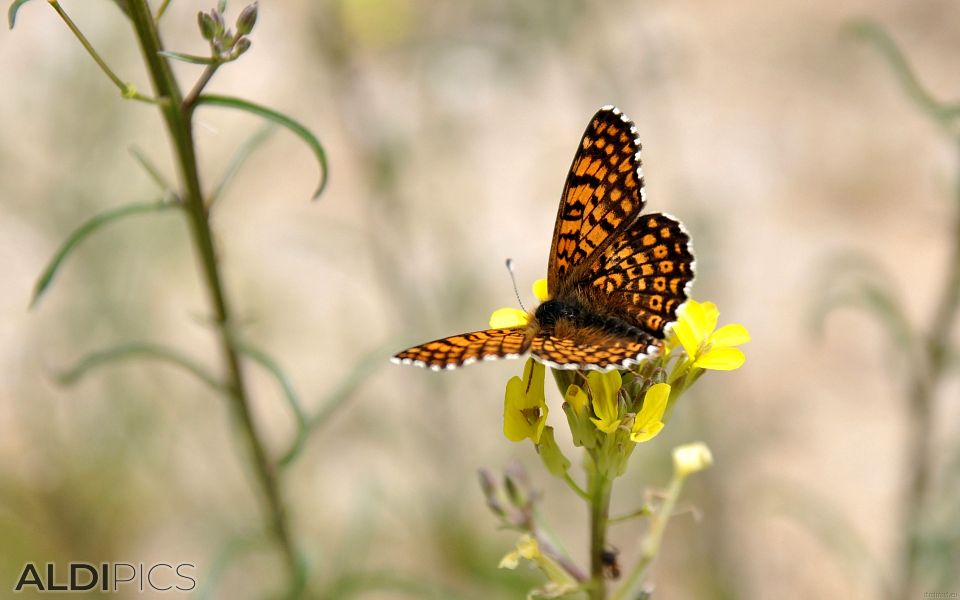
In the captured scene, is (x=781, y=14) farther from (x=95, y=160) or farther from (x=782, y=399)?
(x=95, y=160)

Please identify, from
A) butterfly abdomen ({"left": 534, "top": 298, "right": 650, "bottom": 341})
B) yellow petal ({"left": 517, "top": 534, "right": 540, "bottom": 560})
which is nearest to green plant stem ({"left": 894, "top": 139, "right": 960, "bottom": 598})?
butterfly abdomen ({"left": 534, "top": 298, "right": 650, "bottom": 341})

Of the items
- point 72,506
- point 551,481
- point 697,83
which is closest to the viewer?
point 72,506

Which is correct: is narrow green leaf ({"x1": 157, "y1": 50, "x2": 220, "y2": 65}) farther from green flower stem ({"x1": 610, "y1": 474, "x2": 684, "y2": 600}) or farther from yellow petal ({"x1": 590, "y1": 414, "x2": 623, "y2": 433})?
green flower stem ({"x1": 610, "y1": 474, "x2": 684, "y2": 600})

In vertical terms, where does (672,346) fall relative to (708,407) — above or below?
below

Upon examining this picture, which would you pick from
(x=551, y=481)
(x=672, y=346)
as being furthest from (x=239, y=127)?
(x=672, y=346)

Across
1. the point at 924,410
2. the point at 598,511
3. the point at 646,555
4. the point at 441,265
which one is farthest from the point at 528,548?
the point at 441,265

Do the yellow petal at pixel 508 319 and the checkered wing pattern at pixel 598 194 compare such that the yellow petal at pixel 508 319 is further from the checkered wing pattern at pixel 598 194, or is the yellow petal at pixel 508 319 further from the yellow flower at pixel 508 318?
the checkered wing pattern at pixel 598 194

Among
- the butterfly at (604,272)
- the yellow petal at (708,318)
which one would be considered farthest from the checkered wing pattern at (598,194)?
the yellow petal at (708,318)
